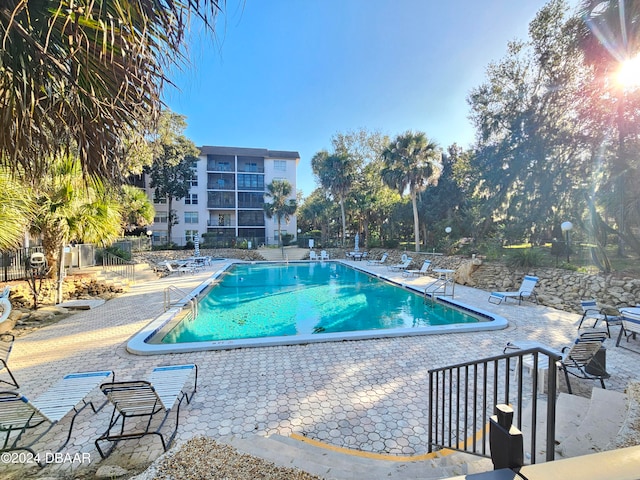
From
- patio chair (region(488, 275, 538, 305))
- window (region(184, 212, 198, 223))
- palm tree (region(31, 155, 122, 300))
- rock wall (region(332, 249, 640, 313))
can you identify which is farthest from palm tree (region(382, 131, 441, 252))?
window (region(184, 212, 198, 223))

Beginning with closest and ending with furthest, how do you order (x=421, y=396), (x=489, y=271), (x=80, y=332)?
1. (x=421, y=396)
2. (x=80, y=332)
3. (x=489, y=271)

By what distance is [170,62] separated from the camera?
2445mm

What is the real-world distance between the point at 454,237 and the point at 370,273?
9.73 metres

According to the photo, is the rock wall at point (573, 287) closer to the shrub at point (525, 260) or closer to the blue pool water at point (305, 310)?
the shrub at point (525, 260)

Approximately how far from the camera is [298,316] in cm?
966

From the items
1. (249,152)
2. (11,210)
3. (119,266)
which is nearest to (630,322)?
(11,210)

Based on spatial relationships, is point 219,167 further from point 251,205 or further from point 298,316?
point 298,316

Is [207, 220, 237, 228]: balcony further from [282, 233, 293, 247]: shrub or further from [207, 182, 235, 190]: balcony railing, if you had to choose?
[282, 233, 293, 247]: shrub

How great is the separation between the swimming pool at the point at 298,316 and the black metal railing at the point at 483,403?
106 inches

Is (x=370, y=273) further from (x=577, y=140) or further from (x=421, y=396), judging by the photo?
(x=421, y=396)

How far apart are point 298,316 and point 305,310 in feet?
2.54

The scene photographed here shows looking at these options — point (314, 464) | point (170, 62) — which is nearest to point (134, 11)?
point (170, 62)

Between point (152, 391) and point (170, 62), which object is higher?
point (170, 62)

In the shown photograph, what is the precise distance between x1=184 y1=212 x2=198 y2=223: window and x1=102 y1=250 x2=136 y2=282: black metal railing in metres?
22.0
